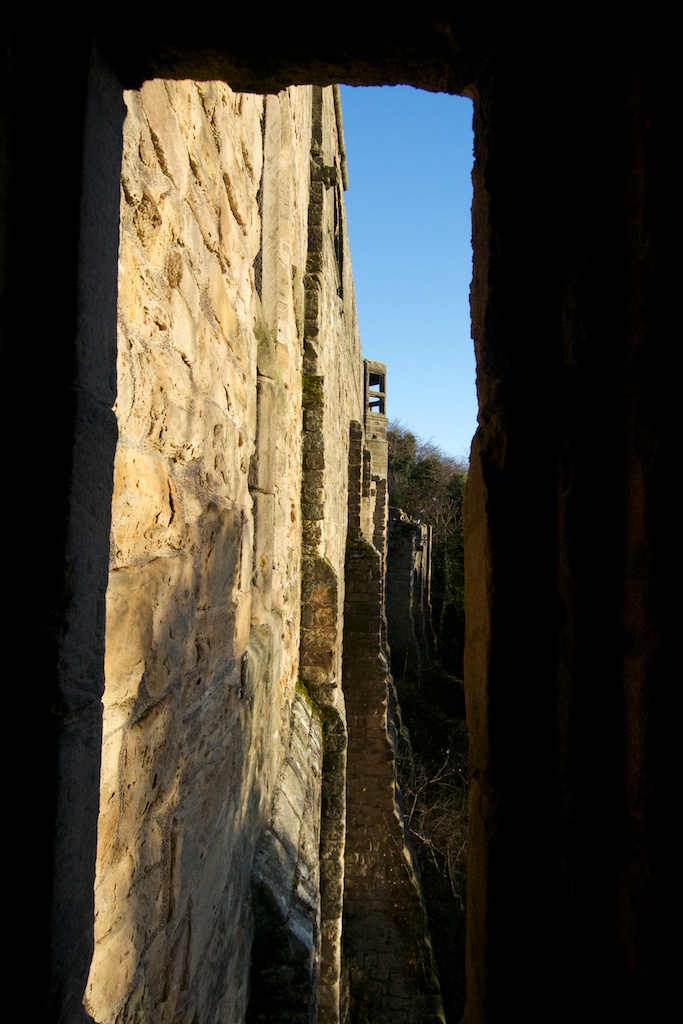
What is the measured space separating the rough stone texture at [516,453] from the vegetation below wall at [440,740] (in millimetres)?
8546

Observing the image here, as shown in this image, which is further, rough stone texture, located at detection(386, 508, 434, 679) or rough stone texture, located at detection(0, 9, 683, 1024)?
rough stone texture, located at detection(386, 508, 434, 679)

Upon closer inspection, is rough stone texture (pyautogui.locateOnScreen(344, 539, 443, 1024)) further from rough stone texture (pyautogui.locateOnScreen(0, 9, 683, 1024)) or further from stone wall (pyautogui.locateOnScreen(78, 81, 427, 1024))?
rough stone texture (pyautogui.locateOnScreen(0, 9, 683, 1024))

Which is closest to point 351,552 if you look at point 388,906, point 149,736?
point 388,906

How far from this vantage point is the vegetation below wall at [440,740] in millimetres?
10188

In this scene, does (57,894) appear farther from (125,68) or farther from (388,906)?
(388,906)

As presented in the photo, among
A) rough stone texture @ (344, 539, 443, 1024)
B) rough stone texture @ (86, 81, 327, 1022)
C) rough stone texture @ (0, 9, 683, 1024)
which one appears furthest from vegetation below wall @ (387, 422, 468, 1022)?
rough stone texture @ (0, 9, 683, 1024)

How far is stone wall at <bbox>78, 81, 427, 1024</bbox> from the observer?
1.27m

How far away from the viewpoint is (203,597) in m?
1.85

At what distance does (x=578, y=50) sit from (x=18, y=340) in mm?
955

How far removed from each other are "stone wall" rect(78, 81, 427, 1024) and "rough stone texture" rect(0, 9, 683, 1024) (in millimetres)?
207

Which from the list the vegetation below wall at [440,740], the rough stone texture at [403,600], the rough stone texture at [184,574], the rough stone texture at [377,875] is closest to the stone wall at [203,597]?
the rough stone texture at [184,574]

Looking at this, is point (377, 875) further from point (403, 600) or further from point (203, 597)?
point (403, 600)

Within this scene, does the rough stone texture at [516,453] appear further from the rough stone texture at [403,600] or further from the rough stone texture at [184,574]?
the rough stone texture at [403,600]

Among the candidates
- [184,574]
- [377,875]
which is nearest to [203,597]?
[184,574]
